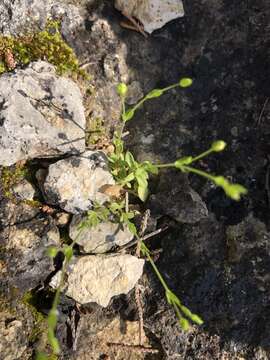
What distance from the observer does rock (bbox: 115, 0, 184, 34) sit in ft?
11.7

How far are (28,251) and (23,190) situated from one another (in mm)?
421

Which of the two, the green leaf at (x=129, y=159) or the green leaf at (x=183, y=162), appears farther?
the green leaf at (x=129, y=159)

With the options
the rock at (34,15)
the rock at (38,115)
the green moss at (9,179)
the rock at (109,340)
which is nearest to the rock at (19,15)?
the rock at (34,15)

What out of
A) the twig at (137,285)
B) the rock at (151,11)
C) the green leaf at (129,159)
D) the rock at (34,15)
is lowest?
the twig at (137,285)

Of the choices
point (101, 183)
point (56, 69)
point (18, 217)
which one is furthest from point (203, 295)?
point (56, 69)

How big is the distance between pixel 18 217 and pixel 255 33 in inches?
90.6

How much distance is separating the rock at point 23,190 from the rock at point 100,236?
35 cm

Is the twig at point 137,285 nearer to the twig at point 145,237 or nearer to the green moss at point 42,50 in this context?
the twig at point 145,237

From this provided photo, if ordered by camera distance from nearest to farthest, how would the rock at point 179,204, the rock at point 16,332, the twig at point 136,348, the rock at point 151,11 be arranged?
1. the rock at point 16,332
2. the twig at point 136,348
3. the rock at point 179,204
4. the rock at point 151,11

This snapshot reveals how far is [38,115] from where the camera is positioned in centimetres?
314

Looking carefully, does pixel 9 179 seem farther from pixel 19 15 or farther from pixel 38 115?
pixel 19 15

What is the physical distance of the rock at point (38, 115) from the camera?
120 inches

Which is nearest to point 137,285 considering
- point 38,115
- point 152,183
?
point 152,183

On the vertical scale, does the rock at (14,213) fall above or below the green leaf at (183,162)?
below
